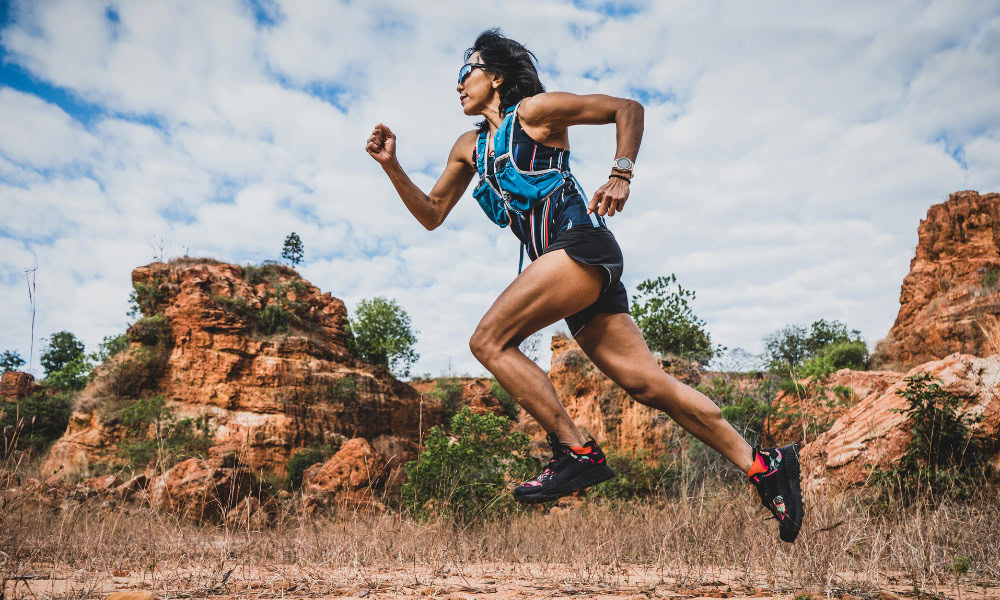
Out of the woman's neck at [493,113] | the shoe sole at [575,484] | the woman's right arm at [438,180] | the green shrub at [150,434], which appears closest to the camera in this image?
the shoe sole at [575,484]

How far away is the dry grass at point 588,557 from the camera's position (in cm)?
355

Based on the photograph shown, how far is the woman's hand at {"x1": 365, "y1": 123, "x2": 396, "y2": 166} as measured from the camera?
126 inches

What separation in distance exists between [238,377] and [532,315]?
25.7 m

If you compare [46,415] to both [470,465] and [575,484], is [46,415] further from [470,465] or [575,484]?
[575,484]

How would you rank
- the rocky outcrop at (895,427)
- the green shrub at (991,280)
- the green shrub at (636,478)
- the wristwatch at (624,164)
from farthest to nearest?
the green shrub at (991,280), the green shrub at (636,478), the rocky outcrop at (895,427), the wristwatch at (624,164)

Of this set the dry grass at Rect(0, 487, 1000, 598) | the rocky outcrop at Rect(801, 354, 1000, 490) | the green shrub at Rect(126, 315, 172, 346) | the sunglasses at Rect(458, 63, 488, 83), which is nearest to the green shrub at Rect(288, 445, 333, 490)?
the green shrub at Rect(126, 315, 172, 346)

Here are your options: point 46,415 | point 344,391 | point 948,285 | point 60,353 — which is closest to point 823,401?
point 948,285

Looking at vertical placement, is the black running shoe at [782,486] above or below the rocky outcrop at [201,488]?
above

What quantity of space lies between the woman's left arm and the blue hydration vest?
4.9 inches

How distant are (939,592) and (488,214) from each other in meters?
2.94

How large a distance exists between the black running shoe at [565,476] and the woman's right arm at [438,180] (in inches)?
54.9

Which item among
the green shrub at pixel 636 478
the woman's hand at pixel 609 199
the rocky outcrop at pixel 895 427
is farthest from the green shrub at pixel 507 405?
the woman's hand at pixel 609 199

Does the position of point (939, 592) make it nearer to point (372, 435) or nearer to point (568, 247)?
point (568, 247)

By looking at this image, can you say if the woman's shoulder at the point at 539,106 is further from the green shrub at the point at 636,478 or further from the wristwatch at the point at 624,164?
the green shrub at the point at 636,478
